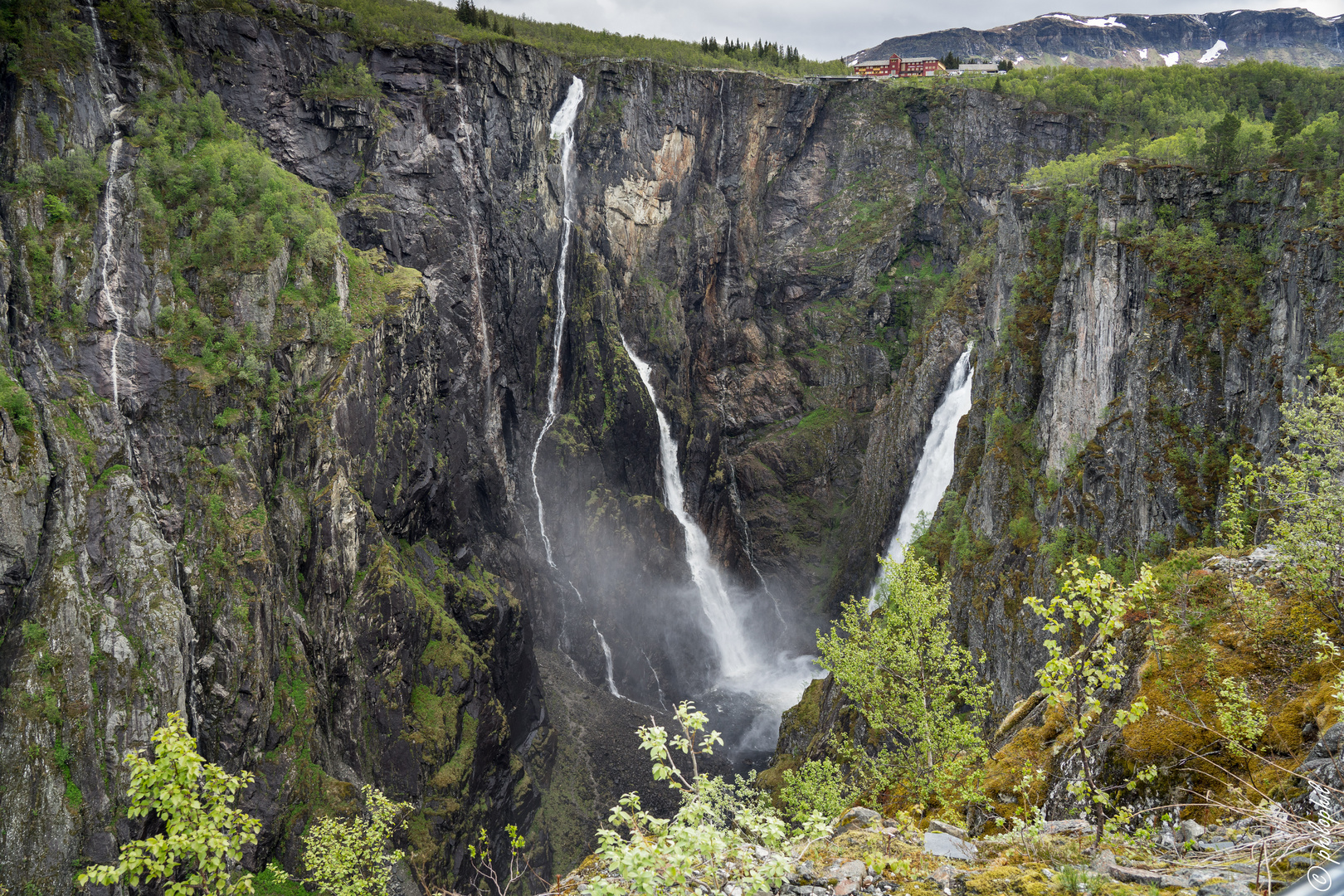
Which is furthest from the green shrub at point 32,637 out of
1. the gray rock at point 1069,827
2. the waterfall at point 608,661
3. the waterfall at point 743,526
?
the waterfall at point 743,526

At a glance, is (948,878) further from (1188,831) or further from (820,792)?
(820,792)

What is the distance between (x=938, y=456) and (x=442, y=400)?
2894cm

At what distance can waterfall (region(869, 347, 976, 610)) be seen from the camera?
40.4m

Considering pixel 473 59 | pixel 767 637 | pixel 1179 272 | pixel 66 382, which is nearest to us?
pixel 1179 272

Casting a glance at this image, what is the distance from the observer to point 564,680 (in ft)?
150

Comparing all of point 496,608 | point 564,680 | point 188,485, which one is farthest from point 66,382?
point 564,680

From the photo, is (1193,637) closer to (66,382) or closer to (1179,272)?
(1179,272)

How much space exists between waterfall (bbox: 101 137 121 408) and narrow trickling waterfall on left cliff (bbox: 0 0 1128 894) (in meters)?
0.13

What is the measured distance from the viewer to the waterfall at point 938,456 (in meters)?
40.4

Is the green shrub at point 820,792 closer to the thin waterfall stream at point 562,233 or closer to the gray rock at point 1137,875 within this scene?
the gray rock at point 1137,875

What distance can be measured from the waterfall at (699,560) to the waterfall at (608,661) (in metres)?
7.92

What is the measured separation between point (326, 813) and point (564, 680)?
20.4 metres

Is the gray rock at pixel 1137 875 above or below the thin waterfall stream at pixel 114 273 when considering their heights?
below

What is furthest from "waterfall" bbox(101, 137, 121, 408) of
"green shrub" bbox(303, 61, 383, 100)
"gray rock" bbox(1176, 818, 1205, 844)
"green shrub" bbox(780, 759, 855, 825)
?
"gray rock" bbox(1176, 818, 1205, 844)
